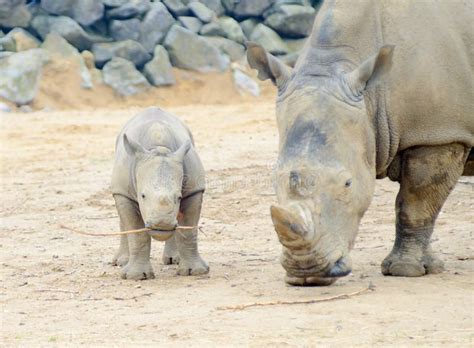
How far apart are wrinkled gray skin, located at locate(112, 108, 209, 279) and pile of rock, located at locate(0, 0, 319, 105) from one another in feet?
35.3

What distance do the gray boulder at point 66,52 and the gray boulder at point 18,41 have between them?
227 millimetres

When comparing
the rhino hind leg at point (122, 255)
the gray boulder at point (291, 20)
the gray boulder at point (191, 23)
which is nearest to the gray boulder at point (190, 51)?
the gray boulder at point (191, 23)

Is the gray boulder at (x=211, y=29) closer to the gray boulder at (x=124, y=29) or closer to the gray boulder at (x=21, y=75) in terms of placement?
the gray boulder at (x=124, y=29)

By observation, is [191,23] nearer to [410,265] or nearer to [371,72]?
[410,265]

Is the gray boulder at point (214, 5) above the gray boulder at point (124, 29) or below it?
above

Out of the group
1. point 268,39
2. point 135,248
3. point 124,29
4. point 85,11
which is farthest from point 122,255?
point 268,39

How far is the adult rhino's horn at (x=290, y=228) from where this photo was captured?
6.58m

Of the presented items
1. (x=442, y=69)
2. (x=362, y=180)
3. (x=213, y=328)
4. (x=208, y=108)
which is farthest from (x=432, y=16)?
(x=208, y=108)

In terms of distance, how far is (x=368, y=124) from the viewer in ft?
24.6

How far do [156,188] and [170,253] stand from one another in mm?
1411

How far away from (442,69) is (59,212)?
5.26 metres

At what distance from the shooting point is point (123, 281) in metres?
8.50

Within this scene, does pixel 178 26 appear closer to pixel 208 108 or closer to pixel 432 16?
pixel 208 108

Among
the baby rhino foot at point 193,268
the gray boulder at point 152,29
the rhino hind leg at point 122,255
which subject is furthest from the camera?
the gray boulder at point 152,29
